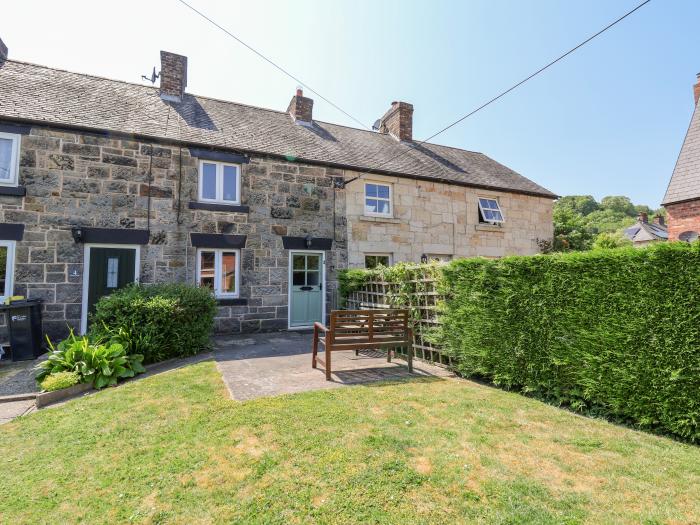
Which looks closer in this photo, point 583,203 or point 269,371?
point 269,371

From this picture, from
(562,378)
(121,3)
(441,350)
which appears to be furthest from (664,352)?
(121,3)

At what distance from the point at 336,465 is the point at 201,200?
851cm

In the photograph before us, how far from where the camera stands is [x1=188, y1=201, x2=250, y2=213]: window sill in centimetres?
947

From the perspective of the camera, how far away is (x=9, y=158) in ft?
26.5

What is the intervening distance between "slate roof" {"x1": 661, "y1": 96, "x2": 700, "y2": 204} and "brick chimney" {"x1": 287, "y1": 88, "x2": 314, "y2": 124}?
41.6 ft

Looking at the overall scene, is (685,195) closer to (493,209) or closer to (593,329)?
(493,209)

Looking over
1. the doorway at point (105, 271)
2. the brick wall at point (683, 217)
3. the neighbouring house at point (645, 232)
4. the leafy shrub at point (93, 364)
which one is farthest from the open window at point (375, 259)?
the neighbouring house at point (645, 232)

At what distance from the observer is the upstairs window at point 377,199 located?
11759 mm

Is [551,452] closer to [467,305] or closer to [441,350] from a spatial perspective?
[467,305]

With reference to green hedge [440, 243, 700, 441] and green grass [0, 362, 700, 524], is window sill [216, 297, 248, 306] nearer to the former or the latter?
green grass [0, 362, 700, 524]

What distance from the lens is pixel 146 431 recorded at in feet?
12.0

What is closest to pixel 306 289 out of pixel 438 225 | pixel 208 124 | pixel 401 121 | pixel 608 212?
pixel 438 225

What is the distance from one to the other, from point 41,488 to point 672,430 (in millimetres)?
5578

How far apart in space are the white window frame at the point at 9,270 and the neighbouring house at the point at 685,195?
1804 cm
